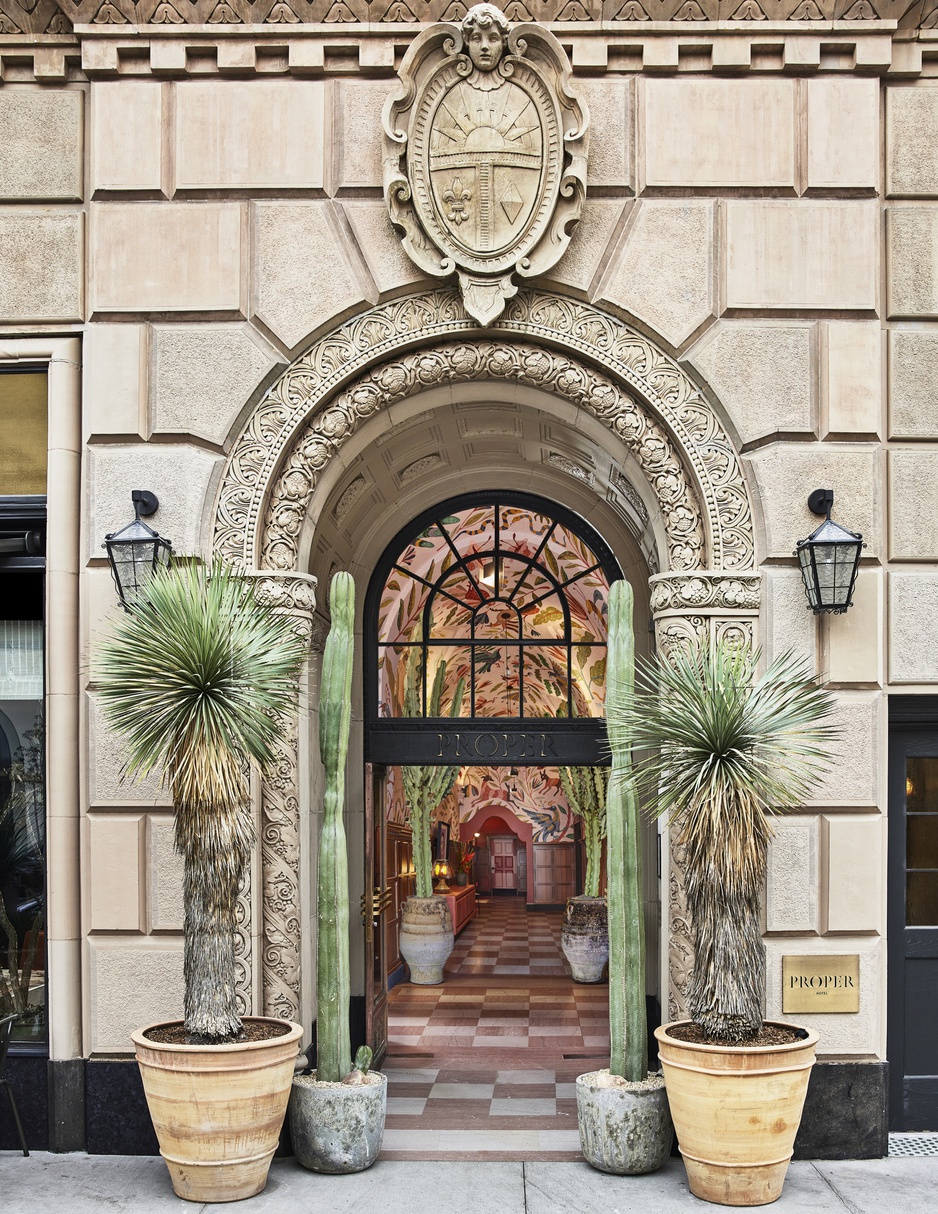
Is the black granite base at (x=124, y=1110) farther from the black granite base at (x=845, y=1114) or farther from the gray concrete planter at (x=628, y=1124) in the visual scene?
the gray concrete planter at (x=628, y=1124)

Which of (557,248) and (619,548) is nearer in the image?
(557,248)

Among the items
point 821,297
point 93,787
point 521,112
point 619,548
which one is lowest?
point 93,787

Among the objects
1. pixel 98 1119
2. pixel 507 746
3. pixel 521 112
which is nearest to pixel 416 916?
pixel 507 746

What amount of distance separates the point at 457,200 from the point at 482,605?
141 inches

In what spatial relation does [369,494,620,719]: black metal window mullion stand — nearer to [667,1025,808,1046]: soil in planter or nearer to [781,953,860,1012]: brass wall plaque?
[781,953,860,1012]: brass wall plaque

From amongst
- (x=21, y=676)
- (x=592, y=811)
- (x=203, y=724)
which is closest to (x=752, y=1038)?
(x=203, y=724)

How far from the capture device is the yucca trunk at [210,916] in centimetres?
672

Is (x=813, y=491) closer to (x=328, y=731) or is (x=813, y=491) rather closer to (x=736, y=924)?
(x=736, y=924)

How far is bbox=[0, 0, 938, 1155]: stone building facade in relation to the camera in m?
7.72

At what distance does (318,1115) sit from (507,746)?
328 centimetres

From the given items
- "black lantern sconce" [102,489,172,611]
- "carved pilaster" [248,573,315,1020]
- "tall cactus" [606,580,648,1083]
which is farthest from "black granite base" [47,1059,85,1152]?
"tall cactus" [606,580,648,1083]

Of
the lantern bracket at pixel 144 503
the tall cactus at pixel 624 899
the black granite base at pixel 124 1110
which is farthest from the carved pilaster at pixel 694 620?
the lantern bracket at pixel 144 503

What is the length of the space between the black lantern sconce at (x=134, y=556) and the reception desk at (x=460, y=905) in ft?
46.1

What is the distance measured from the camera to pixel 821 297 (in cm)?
779
